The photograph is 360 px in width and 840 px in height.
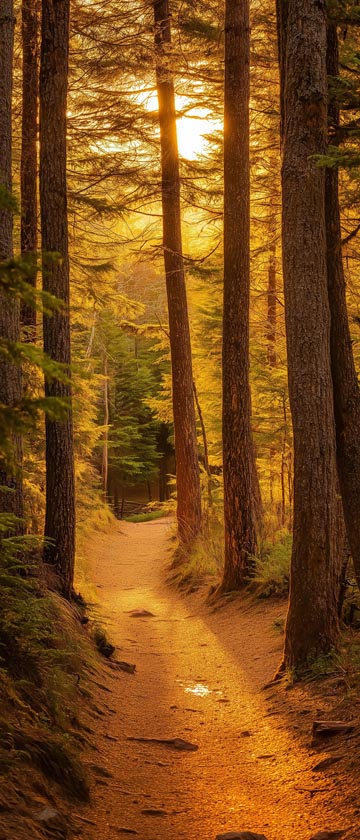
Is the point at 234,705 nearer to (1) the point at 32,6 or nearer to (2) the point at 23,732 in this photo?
(2) the point at 23,732

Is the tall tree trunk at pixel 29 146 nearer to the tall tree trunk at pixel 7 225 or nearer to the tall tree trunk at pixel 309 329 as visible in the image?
the tall tree trunk at pixel 7 225

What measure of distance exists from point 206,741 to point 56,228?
6.20 meters

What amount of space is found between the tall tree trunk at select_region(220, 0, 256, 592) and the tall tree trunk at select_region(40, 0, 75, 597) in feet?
10.3

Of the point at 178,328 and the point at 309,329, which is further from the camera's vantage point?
the point at 178,328

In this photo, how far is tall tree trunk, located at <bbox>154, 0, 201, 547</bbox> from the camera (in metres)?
14.4

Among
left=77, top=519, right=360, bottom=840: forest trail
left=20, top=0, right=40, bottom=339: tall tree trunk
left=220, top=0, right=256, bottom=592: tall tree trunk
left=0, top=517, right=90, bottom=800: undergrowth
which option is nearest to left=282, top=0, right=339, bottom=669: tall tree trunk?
left=77, top=519, right=360, bottom=840: forest trail

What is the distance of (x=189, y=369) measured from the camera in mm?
15039

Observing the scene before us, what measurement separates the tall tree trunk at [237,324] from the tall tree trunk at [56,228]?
3130 mm

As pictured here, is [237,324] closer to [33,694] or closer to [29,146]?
[29,146]

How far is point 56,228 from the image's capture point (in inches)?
348

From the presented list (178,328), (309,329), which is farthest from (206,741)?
(178,328)

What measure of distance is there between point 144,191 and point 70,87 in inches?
95.8

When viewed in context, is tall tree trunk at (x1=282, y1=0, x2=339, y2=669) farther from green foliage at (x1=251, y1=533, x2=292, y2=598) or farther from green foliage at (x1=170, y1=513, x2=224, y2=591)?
green foliage at (x1=170, y1=513, x2=224, y2=591)

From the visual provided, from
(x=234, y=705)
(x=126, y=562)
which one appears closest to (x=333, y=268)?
(x=234, y=705)
